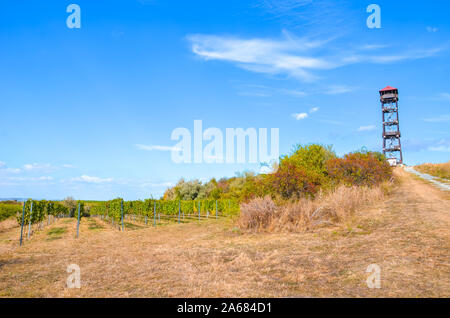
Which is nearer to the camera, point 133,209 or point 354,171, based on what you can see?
point 354,171

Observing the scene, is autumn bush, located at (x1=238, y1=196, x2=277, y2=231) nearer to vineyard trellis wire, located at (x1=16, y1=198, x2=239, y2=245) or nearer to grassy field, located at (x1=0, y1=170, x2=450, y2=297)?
grassy field, located at (x1=0, y1=170, x2=450, y2=297)

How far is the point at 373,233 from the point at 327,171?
11.7m

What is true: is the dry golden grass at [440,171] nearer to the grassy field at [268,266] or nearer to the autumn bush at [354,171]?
the autumn bush at [354,171]

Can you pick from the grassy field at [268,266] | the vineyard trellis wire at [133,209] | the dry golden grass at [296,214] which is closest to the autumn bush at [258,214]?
Answer: the dry golden grass at [296,214]

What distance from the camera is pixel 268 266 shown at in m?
6.96

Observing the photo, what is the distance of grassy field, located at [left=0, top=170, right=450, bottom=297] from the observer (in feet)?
17.0

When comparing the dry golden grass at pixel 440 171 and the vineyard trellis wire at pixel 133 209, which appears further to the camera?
the dry golden grass at pixel 440 171

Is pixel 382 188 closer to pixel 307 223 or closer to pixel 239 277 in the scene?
pixel 307 223

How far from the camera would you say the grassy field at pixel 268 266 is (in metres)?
5.18

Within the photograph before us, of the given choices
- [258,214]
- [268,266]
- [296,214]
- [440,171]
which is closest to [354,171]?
[296,214]

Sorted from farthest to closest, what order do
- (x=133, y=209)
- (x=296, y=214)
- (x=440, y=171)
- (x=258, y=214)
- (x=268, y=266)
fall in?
(x=440, y=171)
(x=133, y=209)
(x=258, y=214)
(x=296, y=214)
(x=268, y=266)

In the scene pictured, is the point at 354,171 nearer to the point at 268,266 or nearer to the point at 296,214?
the point at 296,214

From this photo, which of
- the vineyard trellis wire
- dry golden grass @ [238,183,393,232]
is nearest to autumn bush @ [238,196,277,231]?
dry golden grass @ [238,183,393,232]

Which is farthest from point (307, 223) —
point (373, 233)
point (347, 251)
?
point (347, 251)
